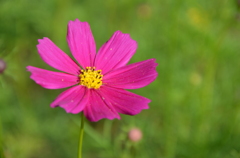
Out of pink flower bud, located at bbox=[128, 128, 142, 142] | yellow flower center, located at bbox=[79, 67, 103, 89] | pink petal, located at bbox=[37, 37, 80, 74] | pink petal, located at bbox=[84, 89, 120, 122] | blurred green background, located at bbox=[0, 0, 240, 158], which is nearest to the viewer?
pink petal, located at bbox=[84, 89, 120, 122]

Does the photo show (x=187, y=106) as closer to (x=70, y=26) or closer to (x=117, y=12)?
(x=117, y=12)

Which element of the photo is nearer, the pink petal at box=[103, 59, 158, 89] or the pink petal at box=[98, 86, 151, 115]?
the pink petal at box=[98, 86, 151, 115]

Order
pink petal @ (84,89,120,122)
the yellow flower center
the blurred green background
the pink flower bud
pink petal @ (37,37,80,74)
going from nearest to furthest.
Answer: pink petal @ (84,89,120,122)
pink petal @ (37,37,80,74)
the yellow flower center
the pink flower bud
the blurred green background

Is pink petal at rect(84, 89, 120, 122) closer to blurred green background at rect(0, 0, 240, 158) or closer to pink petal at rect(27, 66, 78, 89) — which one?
pink petal at rect(27, 66, 78, 89)

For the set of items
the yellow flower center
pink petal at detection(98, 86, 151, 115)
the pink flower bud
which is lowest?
the pink flower bud

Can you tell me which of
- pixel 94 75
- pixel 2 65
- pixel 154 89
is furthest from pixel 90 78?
pixel 154 89

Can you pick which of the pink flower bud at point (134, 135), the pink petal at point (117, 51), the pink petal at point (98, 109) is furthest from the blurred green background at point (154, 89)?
the pink petal at point (98, 109)

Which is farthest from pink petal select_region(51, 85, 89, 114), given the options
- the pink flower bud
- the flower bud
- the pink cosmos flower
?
the pink flower bud

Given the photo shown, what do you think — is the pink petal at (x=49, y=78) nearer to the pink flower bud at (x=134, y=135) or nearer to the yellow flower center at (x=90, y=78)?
the yellow flower center at (x=90, y=78)
